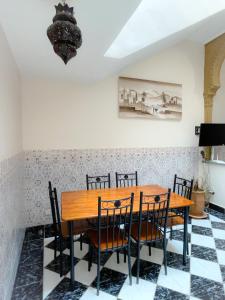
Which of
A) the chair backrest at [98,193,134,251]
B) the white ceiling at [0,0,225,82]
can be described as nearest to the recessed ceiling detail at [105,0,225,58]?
the white ceiling at [0,0,225,82]

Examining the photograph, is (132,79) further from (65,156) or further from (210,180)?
(210,180)

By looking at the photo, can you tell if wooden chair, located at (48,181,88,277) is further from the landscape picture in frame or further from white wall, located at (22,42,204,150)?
the landscape picture in frame

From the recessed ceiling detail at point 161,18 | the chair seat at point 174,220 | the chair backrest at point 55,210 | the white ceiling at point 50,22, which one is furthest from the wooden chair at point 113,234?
the recessed ceiling detail at point 161,18

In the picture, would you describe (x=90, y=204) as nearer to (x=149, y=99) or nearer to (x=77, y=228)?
(x=77, y=228)

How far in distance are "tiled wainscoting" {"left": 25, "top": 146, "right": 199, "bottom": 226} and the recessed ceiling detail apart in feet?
5.38

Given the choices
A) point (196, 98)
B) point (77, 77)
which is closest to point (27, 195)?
point (77, 77)

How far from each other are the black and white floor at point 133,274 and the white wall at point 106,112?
58.6 inches

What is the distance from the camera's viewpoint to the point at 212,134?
3607 mm

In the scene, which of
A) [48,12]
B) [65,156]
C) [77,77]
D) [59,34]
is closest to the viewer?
[59,34]

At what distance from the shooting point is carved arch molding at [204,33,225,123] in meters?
3.69

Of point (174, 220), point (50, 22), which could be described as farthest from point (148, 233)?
point (50, 22)

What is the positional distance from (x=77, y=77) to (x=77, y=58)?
0.67 meters

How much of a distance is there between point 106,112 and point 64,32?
2152mm

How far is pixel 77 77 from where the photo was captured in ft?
9.47
